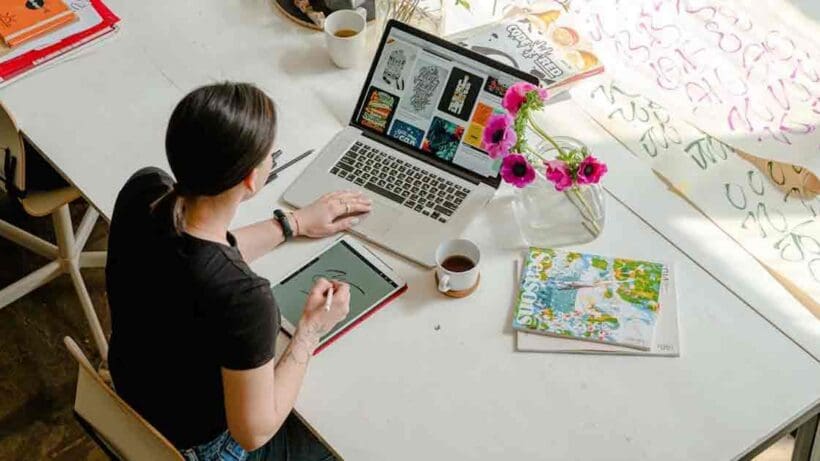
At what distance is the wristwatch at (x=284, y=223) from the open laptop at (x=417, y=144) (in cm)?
6

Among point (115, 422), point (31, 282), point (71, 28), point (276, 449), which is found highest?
point (71, 28)

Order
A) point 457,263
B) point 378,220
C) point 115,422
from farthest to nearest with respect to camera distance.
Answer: point 378,220 → point 457,263 → point 115,422

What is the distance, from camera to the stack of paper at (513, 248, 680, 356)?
4.62 ft

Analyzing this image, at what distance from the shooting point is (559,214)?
158 centimetres

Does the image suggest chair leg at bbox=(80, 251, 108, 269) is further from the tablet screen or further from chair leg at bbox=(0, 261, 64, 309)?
the tablet screen

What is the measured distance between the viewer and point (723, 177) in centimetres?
→ 164

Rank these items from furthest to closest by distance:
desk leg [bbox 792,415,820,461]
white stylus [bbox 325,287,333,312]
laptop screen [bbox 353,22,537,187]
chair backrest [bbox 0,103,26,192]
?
chair backrest [bbox 0,103,26,192] → laptop screen [bbox 353,22,537,187] → desk leg [bbox 792,415,820,461] → white stylus [bbox 325,287,333,312]

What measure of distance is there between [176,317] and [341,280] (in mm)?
323

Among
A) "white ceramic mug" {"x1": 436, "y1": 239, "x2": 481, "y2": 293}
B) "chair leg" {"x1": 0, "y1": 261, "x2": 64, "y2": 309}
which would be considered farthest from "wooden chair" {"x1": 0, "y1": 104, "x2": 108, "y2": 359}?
"white ceramic mug" {"x1": 436, "y1": 239, "x2": 481, "y2": 293}

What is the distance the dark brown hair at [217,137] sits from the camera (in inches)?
46.1

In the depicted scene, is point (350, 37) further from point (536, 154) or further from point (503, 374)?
point (503, 374)

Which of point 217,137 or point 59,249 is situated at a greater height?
point 217,137

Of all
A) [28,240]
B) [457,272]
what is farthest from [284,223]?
[28,240]

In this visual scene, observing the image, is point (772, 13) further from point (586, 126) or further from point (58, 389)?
point (58, 389)
